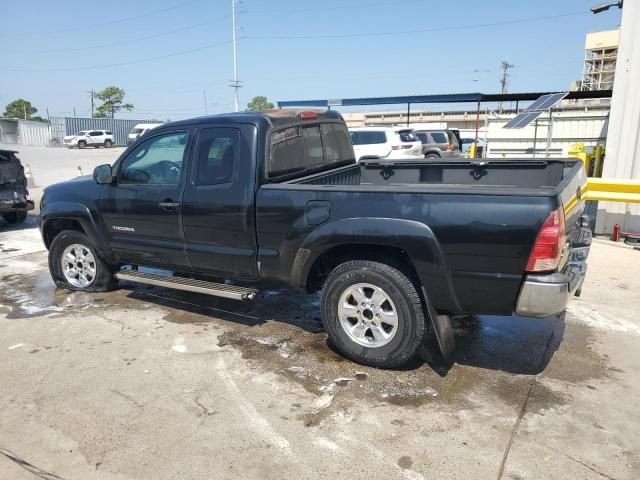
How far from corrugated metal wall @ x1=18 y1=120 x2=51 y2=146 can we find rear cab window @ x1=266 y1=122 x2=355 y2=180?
51819 mm

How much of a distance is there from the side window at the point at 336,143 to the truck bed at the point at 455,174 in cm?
14

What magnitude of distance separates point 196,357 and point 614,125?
7.82 m

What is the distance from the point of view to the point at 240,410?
3361mm

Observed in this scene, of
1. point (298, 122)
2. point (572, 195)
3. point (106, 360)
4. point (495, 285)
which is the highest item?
point (298, 122)

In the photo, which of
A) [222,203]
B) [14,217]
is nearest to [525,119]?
[222,203]

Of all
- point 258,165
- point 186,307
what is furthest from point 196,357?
point 258,165

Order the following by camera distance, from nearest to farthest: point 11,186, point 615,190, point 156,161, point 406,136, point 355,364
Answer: point 355,364 → point 156,161 → point 615,190 → point 11,186 → point 406,136

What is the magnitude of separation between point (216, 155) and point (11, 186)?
24.2ft

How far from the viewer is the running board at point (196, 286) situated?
4.41 metres

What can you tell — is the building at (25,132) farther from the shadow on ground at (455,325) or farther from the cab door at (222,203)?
the cab door at (222,203)

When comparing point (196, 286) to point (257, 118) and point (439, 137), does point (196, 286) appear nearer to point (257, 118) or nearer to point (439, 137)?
point (257, 118)

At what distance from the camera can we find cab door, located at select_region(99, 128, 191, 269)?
4.75 m

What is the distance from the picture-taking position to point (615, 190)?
7.74m

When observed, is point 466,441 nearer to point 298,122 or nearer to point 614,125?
point 298,122
